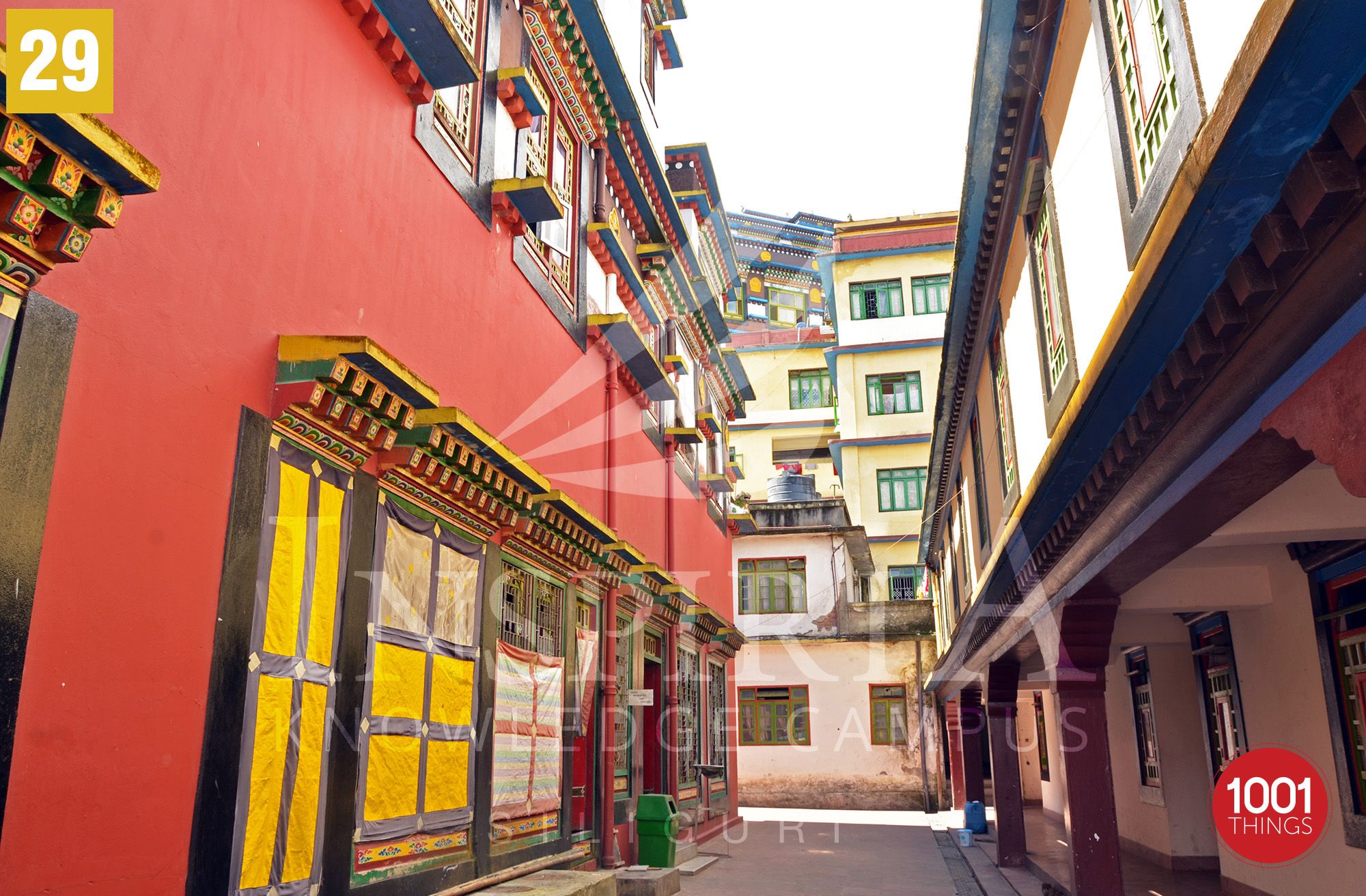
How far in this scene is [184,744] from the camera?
4754 mm

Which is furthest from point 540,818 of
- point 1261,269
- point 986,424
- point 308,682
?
point 1261,269

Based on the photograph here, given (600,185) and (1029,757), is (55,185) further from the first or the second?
(1029,757)

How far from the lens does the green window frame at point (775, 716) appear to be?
82.4 ft

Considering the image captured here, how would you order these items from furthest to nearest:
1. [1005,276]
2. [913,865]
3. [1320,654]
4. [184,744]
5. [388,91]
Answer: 1. [913,865]
2. [1005,276]
3. [1320,654]
4. [388,91]
5. [184,744]

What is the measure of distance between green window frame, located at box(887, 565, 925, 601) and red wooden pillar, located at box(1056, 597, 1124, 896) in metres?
22.5

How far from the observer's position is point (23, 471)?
3.88m

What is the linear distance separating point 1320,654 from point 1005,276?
164 inches

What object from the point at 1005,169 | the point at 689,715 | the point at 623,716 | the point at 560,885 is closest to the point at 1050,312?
the point at 1005,169

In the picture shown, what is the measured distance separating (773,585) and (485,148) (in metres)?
19.4

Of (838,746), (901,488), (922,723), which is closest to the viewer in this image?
(922,723)

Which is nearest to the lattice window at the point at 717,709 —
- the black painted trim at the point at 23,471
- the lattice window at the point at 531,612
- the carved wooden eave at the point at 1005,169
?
the carved wooden eave at the point at 1005,169

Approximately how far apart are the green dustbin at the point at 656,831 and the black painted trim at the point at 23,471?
8775 millimetres

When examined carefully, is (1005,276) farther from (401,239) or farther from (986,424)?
(401,239)

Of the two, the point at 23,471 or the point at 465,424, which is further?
the point at 465,424
